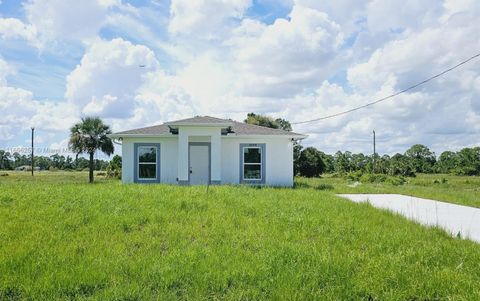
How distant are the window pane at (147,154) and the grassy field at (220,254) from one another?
9742 millimetres

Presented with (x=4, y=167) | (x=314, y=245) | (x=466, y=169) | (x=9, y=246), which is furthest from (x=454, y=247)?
(x=4, y=167)

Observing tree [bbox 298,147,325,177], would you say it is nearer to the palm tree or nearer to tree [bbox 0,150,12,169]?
the palm tree

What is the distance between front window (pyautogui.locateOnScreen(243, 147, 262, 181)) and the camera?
64.4 ft

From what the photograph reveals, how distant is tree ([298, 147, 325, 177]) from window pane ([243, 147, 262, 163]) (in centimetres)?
2517

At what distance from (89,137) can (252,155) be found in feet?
49.5

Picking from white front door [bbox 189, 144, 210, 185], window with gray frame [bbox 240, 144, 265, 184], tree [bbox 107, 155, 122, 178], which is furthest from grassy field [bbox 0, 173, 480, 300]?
tree [bbox 107, 155, 122, 178]

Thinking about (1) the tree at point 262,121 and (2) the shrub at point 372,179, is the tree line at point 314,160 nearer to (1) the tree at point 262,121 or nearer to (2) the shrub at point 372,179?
(1) the tree at point 262,121

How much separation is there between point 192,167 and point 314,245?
13688 mm

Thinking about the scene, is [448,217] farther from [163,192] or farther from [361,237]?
[163,192]

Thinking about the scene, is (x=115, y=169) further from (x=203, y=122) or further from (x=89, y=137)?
(x=203, y=122)

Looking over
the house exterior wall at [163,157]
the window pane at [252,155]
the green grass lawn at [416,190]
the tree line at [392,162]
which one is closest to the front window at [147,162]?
the house exterior wall at [163,157]

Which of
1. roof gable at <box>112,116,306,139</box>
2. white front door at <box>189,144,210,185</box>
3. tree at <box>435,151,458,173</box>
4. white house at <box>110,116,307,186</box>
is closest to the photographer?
roof gable at <box>112,116,306,139</box>

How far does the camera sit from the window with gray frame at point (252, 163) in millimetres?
19578

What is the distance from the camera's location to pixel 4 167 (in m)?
71.0
